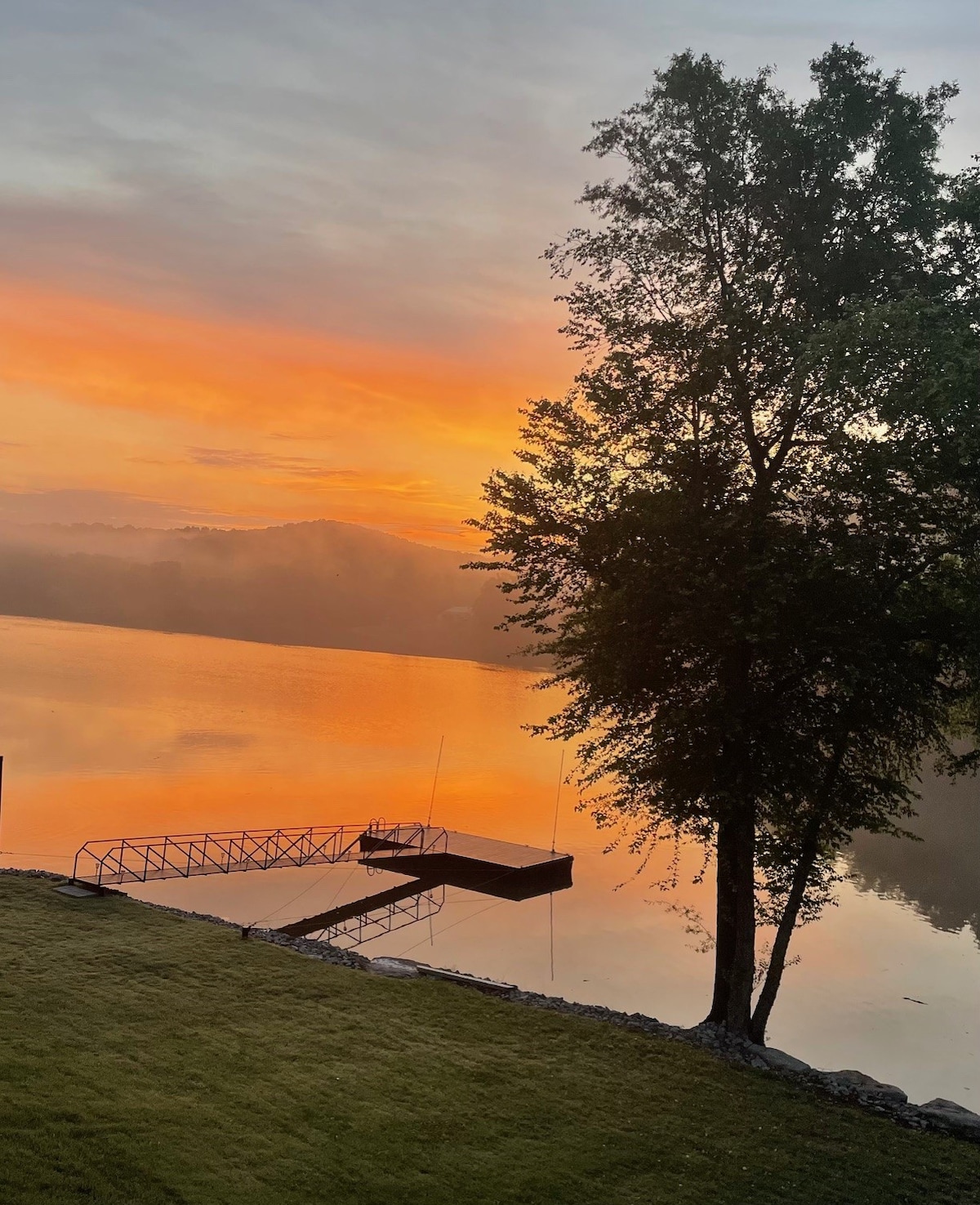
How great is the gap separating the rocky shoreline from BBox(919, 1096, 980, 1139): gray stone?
14 millimetres

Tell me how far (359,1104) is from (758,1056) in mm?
9903

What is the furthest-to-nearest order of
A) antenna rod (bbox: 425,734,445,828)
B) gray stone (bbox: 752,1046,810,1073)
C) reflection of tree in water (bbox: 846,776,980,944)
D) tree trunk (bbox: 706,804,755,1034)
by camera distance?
antenna rod (bbox: 425,734,445,828) → reflection of tree in water (bbox: 846,776,980,944) → tree trunk (bbox: 706,804,755,1034) → gray stone (bbox: 752,1046,810,1073)

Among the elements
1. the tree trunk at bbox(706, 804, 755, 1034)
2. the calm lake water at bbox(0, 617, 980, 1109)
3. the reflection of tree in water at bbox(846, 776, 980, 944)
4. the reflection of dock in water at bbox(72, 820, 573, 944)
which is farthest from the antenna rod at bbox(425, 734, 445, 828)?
the tree trunk at bbox(706, 804, 755, 1034)

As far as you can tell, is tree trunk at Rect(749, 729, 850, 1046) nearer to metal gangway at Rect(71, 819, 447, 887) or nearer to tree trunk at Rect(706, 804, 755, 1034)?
tree trunk at Rect(706, 804, 755, 1034)

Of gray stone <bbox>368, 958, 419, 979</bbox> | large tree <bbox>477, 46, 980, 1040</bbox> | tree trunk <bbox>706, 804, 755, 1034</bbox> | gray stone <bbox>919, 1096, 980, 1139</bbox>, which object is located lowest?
gray stone <bbox>919, 1096, 980, 1139</bbox>

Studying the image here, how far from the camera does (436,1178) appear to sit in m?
11.3

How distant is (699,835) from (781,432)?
971cm

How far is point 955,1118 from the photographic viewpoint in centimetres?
1672

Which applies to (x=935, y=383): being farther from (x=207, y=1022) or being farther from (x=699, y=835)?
(x=207, y=1022)

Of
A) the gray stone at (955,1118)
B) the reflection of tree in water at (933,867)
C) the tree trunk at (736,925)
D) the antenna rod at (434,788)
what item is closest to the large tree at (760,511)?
the tree trunk at (736,925)

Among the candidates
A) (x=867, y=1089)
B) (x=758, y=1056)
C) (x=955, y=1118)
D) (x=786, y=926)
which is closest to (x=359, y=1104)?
(x=758, y=1056)

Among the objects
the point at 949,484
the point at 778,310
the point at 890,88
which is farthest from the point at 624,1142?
the point at 890,88

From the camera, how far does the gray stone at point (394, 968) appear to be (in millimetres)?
20359

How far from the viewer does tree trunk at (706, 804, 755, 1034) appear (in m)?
20.5
